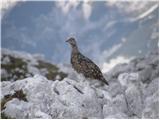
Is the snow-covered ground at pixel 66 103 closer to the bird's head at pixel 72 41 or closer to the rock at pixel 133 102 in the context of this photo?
the rock at pixel 133 102

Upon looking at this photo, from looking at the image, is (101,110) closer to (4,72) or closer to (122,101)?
(122,101)

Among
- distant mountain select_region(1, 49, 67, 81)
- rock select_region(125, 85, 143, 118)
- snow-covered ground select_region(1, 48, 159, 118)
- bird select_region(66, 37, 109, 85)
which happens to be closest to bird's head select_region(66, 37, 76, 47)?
bird select_region(66, 37, 109, 85)

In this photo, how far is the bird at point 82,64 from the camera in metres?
20.7

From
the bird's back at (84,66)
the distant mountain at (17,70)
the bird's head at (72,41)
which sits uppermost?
the distant mountain at (17,70)

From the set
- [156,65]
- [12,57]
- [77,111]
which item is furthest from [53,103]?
[12,57]

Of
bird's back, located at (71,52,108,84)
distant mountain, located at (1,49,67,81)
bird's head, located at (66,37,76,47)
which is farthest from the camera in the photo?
distant mountain, located at (1,49,67,81)

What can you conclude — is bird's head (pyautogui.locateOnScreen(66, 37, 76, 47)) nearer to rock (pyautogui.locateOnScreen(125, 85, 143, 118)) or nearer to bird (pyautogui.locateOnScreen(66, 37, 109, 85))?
bird (pyautogui.locateOnScreen(66, 37, 109, 85))

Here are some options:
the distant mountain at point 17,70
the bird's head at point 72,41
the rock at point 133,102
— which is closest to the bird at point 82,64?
the bird's head at point 72,41

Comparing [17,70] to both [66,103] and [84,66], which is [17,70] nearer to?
[84,66]

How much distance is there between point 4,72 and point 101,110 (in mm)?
35179

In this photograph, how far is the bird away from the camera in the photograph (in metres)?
20.7

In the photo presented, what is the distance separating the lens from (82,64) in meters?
21.0

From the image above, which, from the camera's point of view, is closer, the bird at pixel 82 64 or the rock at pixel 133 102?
the bird at pixel 82 64

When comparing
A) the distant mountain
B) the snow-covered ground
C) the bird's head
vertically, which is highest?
the distant mountain
